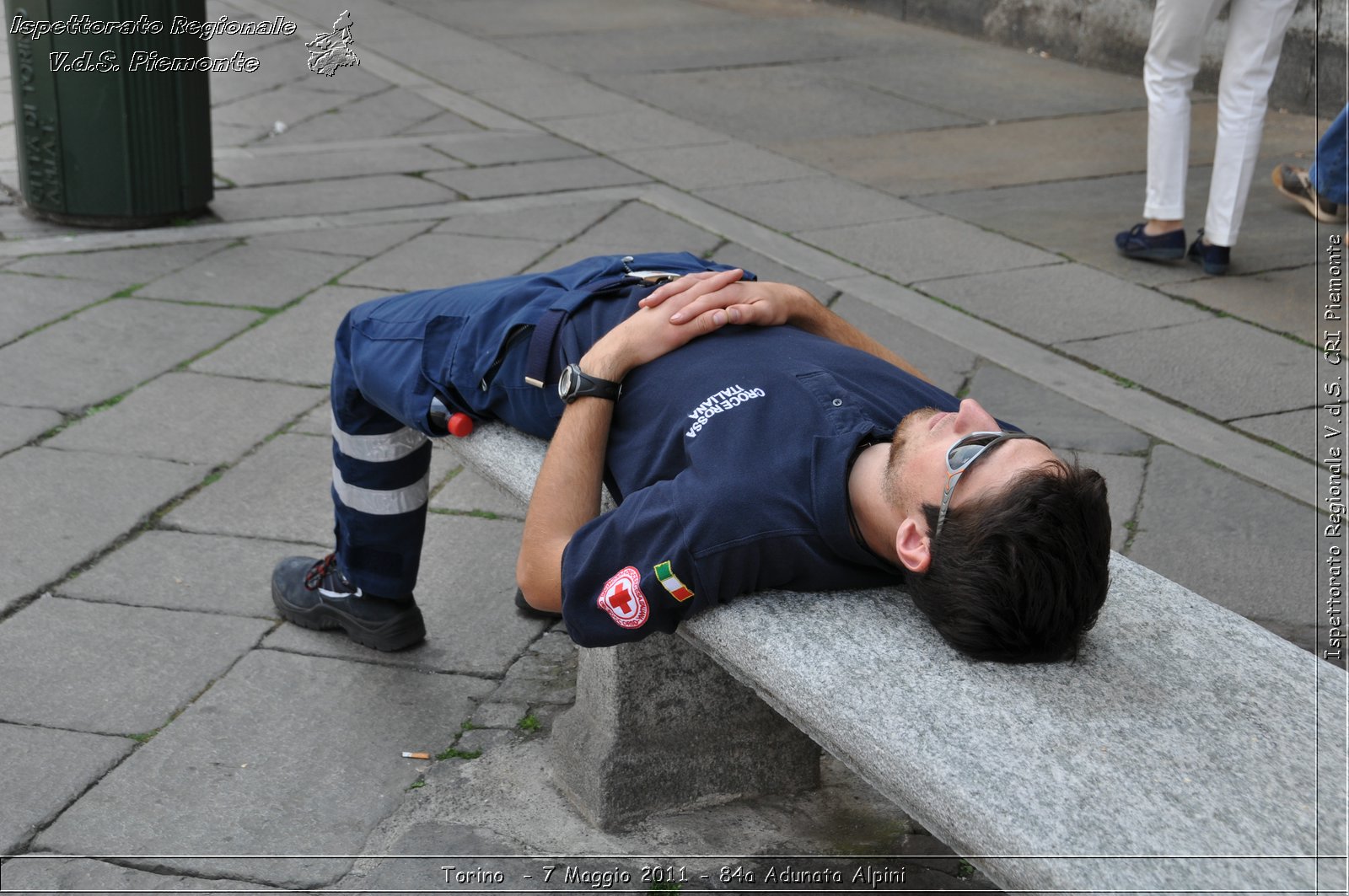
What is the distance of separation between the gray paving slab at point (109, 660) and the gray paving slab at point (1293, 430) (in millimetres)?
2569

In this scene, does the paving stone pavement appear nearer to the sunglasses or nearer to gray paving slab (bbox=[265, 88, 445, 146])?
gray paving slab (bbox=[265, 88, 445, 146])

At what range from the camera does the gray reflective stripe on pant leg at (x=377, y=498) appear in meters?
2.47

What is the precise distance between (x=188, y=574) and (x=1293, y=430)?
9.24 feet

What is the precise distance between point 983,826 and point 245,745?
1488mm

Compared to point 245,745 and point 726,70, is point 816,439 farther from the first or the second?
point 726,70

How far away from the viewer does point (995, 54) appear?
27.0 ft

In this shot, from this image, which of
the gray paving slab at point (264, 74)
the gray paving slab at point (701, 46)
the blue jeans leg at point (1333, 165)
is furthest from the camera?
the gray paving slab at point (701, 46)

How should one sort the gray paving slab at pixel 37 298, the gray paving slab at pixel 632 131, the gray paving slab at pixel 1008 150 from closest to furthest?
the gray paving slab at pixel 37 298
the gray paving slab at pixel 1008 150
the gray paving slab at pixel 632 131

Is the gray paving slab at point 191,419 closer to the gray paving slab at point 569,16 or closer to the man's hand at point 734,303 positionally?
the man's hand at point 734,303

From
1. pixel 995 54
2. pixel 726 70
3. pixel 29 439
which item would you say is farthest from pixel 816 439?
pixel 995 54

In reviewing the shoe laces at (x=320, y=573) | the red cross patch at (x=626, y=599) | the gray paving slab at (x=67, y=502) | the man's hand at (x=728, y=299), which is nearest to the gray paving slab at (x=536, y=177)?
the gray paving slab at (x=67, y=502)

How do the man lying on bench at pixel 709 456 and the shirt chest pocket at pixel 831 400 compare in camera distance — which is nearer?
the man lying on bench at pixel 709 456

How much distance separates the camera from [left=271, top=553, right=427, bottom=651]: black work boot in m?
2.62

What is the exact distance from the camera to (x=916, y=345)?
402 centimetres
